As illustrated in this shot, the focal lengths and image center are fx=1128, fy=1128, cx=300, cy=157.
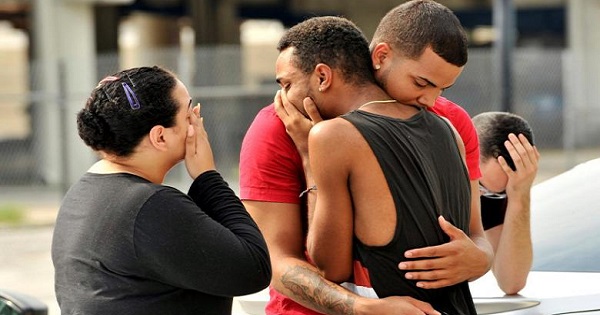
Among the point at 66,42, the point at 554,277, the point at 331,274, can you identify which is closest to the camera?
the point at 331,274

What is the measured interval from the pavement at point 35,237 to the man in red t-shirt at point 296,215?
5813mm

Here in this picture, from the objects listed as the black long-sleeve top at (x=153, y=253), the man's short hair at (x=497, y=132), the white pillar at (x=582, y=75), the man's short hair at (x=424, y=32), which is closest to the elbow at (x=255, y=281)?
the black long-sleeve top at (x=153, y=253)

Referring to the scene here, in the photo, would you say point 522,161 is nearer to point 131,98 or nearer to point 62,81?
point 131,98

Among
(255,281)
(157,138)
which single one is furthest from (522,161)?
(157,138)

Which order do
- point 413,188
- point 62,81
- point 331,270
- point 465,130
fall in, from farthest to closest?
point 62,81 → point 465,130 → point 331,270 → point 413,188

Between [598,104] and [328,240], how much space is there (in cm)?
1869

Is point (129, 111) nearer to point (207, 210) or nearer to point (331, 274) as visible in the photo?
point (207, 210)

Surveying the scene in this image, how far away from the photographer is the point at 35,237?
14180 mm

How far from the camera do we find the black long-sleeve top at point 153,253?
8.45 feet

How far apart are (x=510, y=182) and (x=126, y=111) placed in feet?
4.08

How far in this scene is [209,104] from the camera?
1697cm

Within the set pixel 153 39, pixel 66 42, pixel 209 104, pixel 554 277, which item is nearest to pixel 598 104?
pixel 209 104

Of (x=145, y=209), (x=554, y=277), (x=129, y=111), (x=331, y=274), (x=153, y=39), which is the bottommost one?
(x=153, y=39)

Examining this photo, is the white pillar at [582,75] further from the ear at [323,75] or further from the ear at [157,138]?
the ear at [157,138]
